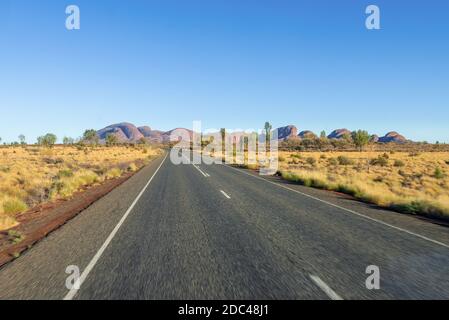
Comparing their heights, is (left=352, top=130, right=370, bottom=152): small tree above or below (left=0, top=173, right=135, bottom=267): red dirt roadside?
above

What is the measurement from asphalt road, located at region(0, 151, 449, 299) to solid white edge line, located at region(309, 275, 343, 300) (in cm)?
1

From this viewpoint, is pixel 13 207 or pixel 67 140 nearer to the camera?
pixel 13 207

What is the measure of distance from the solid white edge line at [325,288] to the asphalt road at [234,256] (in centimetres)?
1

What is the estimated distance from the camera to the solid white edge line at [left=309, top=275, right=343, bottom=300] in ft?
13.7

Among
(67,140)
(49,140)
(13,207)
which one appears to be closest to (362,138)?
(13,207)

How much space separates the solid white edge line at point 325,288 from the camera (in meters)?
4.19

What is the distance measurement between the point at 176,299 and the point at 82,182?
16.0 m

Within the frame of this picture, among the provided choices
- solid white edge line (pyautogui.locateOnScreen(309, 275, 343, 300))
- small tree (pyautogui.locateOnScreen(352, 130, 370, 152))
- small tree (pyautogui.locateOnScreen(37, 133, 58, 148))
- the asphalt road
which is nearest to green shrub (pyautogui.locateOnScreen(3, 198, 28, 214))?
the asphalt road

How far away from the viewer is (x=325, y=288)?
4.45 meters

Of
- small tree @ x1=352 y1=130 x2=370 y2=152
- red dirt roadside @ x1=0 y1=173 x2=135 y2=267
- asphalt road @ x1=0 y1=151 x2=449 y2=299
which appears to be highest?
small tree @ x1=352 y1=130 x2=370 y2=152

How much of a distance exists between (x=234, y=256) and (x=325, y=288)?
175 centimetres

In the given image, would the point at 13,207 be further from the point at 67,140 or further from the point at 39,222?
the point at 67,140

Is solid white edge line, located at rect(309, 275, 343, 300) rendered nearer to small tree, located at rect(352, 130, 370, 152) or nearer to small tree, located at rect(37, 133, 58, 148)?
small tree, located at rect(352, 130, 370, 152)
